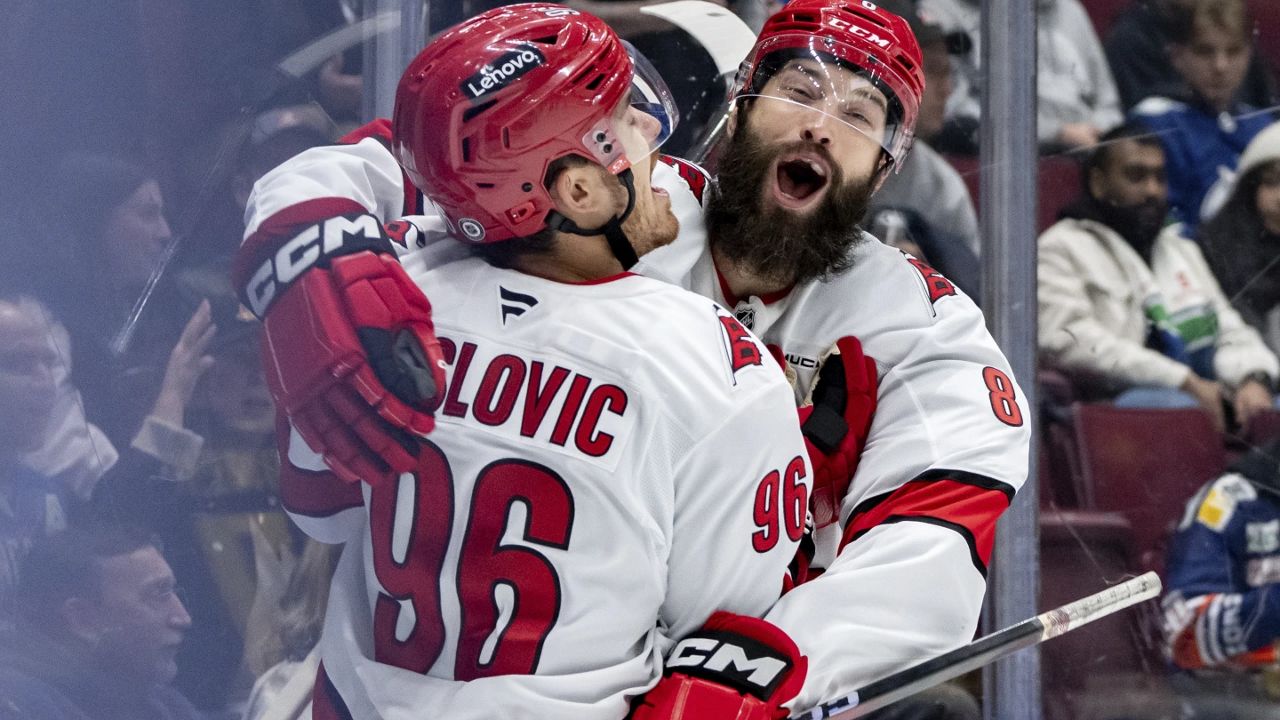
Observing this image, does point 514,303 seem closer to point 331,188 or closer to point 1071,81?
point 331,188

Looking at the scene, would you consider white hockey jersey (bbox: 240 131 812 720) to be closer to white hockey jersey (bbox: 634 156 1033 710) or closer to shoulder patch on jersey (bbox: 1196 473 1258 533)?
white hockey jersey (bbox: 634 156 1033 710)

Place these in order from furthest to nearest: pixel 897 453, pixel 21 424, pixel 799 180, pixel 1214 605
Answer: pixel 1214 605 → pixel 799 180 → pixel 897 453 → pixel 21 424

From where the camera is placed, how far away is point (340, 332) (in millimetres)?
1129

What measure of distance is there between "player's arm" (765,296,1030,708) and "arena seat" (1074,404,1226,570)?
156 centimetres

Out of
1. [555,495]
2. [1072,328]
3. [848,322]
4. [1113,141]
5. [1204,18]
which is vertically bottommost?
[1072,328]

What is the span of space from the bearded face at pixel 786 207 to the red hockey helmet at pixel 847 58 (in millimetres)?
44

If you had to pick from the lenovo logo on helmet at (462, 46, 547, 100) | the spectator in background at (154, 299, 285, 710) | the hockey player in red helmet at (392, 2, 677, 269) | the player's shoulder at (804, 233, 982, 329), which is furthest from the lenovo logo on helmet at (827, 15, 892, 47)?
the spectator in background at (154, 299, 285, 710)

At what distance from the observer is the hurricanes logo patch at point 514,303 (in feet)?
3.93

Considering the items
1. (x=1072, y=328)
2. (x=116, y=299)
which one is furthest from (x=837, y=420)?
→ (x=1072, y=328)

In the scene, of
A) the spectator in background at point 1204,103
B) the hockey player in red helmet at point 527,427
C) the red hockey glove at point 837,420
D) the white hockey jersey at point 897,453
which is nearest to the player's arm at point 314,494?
the hockey player in red helmet at point 527,427

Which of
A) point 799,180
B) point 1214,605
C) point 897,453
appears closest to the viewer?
point 897,453

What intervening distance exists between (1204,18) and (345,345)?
278 centimetres

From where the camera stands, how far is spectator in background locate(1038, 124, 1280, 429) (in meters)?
3.07

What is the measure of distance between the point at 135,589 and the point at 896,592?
0.74 meters
